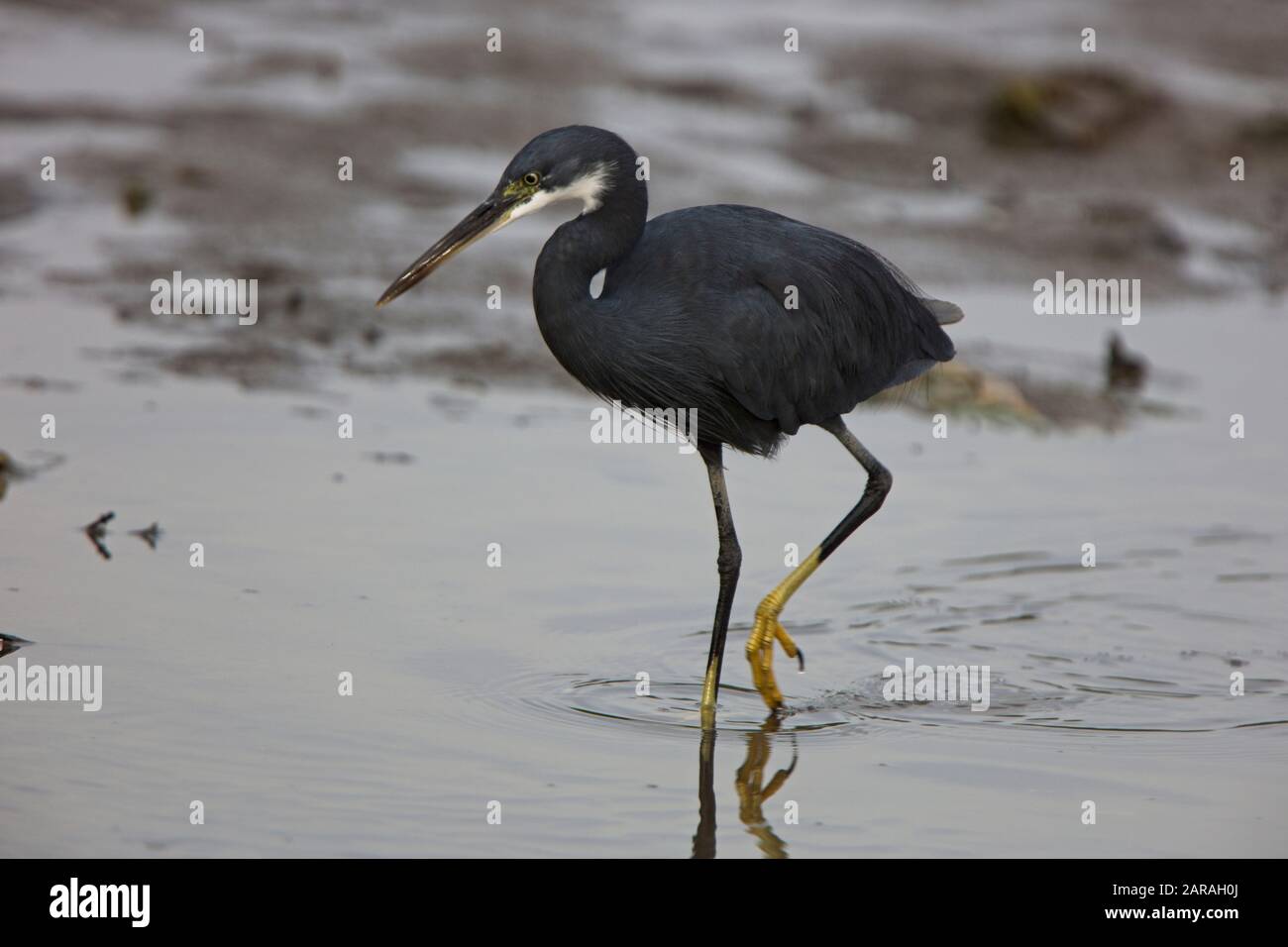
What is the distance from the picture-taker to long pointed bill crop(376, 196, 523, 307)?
219 inches

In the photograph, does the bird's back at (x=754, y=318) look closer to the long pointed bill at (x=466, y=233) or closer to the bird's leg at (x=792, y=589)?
the bird's leg at (x=792, y=589)

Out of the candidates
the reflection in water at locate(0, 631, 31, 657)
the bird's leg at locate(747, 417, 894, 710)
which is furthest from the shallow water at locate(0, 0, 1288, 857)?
the bird's leg at locate(747, 417, 894, 710)

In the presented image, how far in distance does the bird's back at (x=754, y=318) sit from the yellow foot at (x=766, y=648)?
1.66ft

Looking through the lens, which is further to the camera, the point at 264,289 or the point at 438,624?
the point at 264,289

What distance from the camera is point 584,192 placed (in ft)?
18.3

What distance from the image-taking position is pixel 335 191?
1147cm

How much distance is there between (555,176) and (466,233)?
0.31m

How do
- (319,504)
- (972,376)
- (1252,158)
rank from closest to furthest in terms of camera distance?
(319,504) < (972,376) < (1252,158)

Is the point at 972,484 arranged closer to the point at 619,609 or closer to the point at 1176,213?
the point at 619,609

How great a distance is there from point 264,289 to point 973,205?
489 cm

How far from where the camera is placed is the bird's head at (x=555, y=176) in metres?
5.52

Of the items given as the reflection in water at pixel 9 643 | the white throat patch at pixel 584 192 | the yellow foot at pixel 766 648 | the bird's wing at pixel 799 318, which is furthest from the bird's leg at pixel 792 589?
the reflection in water at pixel 9 643
